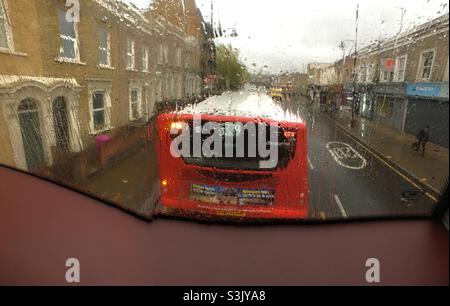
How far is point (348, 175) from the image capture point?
65.3 inches

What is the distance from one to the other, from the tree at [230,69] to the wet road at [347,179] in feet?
1.05

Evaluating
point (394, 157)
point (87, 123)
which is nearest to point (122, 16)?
point (87, 123)

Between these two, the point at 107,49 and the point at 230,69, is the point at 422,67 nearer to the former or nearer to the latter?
the point at 230,69

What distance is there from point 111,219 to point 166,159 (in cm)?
46

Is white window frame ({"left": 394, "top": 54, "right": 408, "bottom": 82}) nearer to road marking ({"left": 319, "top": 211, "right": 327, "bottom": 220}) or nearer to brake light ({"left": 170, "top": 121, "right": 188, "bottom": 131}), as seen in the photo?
road marking ({"left": 319, "top": 211, "right": 327, "bottom": 220})

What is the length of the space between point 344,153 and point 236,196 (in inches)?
32.8

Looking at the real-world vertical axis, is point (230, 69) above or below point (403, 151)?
above

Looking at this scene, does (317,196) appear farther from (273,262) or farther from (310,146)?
(273,262)

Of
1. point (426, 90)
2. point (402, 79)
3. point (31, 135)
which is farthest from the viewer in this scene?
point (31, 135)

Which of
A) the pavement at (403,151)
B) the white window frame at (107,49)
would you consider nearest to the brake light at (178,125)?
the white window frame at (107,49)

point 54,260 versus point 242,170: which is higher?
point 242,170

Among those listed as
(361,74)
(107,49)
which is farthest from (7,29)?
(361,74)

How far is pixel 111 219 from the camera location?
49.5 inches
